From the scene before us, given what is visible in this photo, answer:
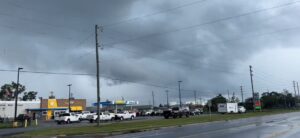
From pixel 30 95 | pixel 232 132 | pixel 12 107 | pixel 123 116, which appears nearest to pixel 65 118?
pixel 123 116

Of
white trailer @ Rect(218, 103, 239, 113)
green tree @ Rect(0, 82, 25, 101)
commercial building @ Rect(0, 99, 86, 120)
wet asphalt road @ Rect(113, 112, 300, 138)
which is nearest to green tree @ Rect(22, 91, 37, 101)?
green tree @ Rect(0, 82, 25, 101)

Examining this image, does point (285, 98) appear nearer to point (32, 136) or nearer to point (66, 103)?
point (66, 103)

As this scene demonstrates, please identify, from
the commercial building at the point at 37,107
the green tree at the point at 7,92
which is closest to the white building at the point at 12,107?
the commercial building at the point at 37,107

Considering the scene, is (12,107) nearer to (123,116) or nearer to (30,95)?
(123,116)

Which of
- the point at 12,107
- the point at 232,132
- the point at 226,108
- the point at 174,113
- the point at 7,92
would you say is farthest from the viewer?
the point at 7,92

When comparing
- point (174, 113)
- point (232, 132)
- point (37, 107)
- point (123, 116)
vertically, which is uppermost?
point (37, 107)

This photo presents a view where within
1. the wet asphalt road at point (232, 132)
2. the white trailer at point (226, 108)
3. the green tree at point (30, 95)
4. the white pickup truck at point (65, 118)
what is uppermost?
the green tree at point (30, 95)

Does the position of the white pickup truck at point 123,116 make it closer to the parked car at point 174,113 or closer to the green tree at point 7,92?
the parked car at point 174,113

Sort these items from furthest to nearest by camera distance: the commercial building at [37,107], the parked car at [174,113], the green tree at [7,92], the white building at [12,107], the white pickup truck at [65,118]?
the green tree at [7,92]
the white building at [12,107]
the commercial building at [37,107]
the parked car at [174,113]
the white pickup truck at [65,118]

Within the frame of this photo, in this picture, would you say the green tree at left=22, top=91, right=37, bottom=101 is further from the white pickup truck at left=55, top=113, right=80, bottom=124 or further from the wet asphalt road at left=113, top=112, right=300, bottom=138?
the wet asphalt road at left=113, top=112, right=300, bottom=138

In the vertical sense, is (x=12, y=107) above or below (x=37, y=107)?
above

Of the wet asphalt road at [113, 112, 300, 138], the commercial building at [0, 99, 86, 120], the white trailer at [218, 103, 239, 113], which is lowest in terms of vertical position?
the wet asphalt road at [113, 112, 300, 138]

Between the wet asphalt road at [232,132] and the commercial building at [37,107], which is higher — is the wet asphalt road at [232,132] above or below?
below

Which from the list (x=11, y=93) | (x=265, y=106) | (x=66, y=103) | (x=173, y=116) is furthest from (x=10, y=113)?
(x=265, y=106)
